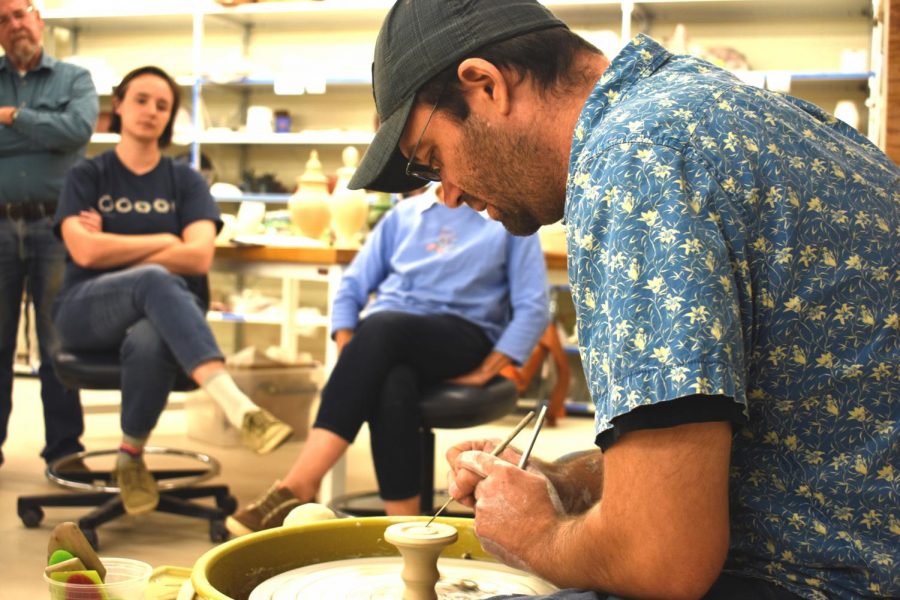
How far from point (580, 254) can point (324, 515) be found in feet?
1.96

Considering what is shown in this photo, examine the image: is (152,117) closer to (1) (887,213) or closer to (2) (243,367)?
(2) (243,367)

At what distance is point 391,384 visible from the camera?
260 cm

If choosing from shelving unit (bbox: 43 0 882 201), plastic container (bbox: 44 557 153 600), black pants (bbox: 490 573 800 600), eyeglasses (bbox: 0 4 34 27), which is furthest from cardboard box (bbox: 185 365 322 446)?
black pants (bbox: 490 573 800 600)

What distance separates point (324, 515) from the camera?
52.7 inches

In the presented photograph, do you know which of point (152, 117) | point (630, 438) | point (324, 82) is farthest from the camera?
point (324, 82)

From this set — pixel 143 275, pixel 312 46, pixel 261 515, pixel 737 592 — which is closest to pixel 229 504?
pixel 261 515

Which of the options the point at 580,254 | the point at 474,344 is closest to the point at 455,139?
the point at 580,254

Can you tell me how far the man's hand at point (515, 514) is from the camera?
100 centimetres

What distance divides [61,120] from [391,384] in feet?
5.92

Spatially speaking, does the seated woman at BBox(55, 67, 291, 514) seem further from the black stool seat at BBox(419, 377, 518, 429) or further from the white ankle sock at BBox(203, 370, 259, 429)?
the black stool seat at BBox(419, 377, 518, 429)

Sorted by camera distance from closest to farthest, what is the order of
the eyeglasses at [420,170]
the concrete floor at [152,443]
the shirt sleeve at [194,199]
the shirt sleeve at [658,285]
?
the shirt sleeve at [658,285] < the eyeglasses at [420,170] < the concrete floor at [152,443] < the shirt sleeve at [194,199]

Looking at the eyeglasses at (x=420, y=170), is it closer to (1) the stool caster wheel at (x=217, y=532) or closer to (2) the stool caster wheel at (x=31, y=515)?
(1) the stool caster wheel at (x=217, y=532)

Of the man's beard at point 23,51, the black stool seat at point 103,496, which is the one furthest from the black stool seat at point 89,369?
the man's beard at point 23,51

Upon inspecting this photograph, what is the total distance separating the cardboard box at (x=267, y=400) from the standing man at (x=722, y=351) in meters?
2.82
